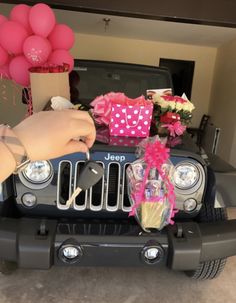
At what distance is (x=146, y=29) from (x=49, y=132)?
5.84 metres

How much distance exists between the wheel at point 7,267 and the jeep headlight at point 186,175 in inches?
47.5

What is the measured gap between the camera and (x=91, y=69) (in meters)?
2.93

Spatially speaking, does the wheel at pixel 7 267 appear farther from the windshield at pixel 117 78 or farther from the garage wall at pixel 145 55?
the garage wall at pixel 145 55

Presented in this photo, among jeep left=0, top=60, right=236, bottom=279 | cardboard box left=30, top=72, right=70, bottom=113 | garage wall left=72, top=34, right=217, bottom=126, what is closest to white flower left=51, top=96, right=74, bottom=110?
cardboard box left=30, top=72, right=70, bottom=113

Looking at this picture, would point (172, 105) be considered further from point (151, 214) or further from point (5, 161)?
point (5, 161)

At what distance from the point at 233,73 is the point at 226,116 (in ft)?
2.80

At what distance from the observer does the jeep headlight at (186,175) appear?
1.79 m

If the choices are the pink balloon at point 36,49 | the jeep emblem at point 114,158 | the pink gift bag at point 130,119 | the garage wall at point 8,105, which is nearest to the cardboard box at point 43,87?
the pink balloon at point 36,49

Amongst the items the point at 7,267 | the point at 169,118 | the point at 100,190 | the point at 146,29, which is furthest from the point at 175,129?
the point at 146,29

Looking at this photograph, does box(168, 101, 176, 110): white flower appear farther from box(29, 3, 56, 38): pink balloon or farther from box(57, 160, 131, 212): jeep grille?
box(29, 3, 56, 38): pink balloon

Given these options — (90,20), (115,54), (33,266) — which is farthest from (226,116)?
(33,266)

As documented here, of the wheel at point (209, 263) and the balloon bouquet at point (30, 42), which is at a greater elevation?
the balloon bouquet at point (30, 42)

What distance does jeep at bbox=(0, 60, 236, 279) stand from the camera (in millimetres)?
1632

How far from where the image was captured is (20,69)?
89.0 inches
